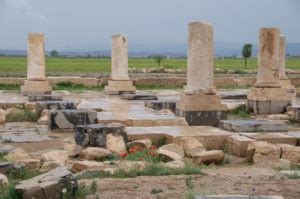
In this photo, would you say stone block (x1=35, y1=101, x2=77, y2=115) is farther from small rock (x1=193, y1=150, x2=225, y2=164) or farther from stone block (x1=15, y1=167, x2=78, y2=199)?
stone block (x1=15, y1=167, x2=78, y2=199)

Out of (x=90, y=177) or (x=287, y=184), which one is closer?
(x=287, y=184)

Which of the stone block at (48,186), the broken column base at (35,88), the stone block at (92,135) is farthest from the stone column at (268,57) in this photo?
the stone block at (48,186)

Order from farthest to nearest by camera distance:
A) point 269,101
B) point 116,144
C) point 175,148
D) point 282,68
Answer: point 282,68
point 269,101
point 116,144
point 175,148

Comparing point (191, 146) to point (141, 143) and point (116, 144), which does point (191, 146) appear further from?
point (116, 144)

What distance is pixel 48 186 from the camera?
6.43 meters

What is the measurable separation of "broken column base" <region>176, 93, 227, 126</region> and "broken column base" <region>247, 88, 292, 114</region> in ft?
13.1

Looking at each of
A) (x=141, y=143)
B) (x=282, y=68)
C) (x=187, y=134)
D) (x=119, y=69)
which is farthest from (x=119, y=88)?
(x=141, y=143)

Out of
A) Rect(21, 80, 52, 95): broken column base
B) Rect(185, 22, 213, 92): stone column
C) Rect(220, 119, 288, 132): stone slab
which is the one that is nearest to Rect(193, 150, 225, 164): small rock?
Rect(220, 119, 288, 132): stone slab

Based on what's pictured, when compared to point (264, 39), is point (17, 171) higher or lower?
lower

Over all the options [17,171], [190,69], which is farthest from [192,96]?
[17,171]

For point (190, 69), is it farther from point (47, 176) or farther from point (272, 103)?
point (47, 176)

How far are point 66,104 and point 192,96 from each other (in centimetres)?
440

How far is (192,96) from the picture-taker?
15336 millimetres

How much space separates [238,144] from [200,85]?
461 centimetres
